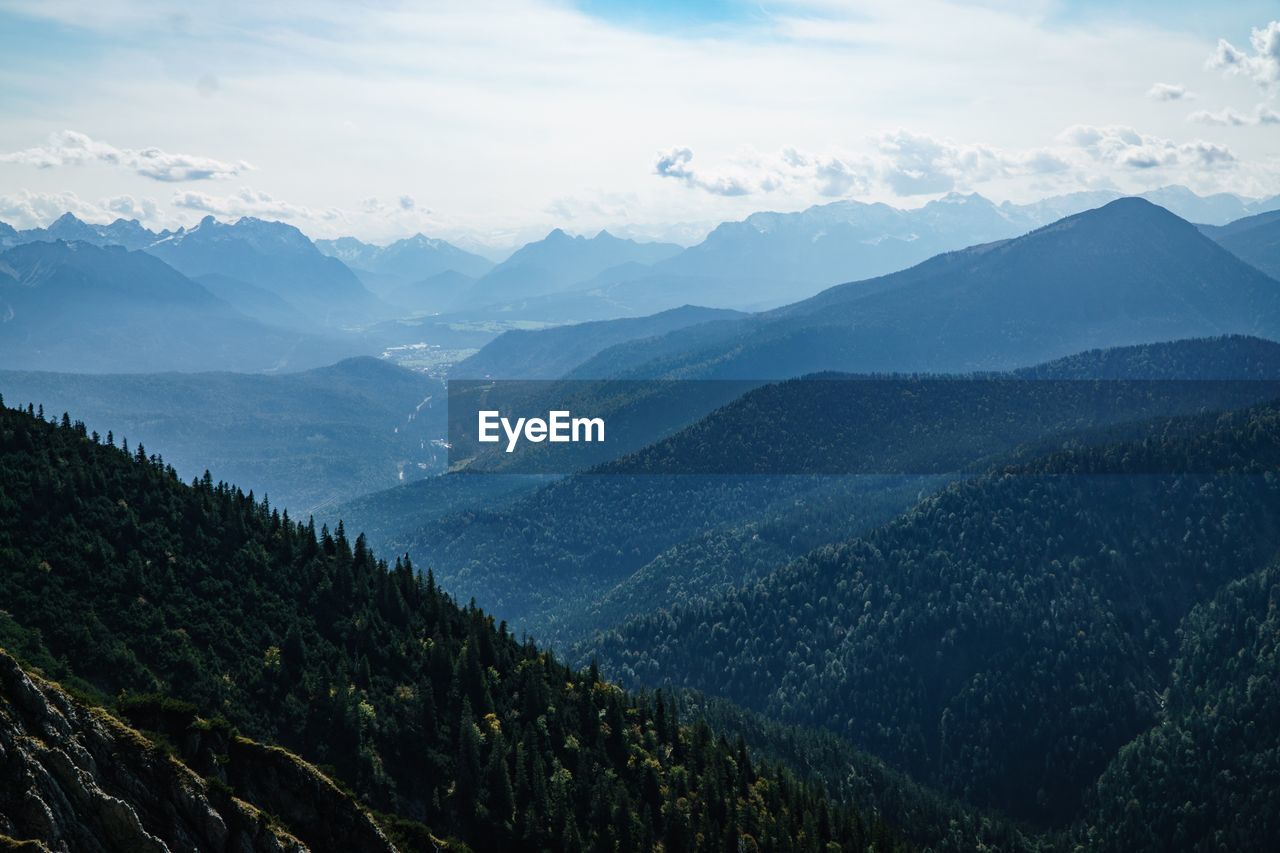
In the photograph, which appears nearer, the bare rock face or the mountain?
the bare rock face

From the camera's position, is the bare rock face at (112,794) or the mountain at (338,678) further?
the mountain at (338,678)

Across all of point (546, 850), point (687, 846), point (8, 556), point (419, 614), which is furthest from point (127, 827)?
point (419, 614)

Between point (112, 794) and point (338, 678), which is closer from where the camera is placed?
point (112, 794)

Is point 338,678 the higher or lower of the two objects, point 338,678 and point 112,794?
the lower

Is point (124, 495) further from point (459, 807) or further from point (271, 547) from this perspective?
point (459, 807)
